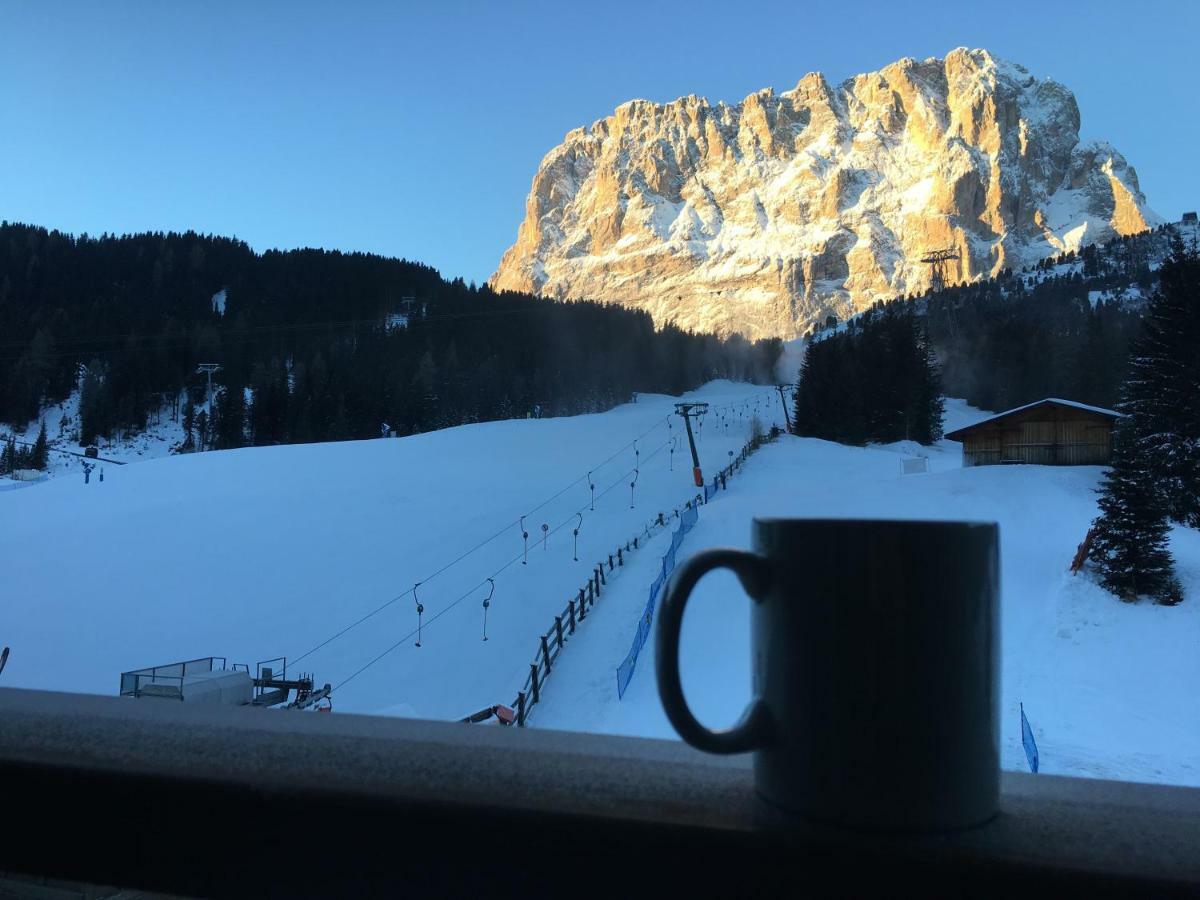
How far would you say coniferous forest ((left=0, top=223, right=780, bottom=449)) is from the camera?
51000 mm

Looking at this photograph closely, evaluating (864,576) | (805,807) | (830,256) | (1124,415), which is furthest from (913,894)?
(830,256)

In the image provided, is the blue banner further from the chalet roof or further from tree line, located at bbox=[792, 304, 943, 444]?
tree line, located at bbox=[792, 304, 943, 444]

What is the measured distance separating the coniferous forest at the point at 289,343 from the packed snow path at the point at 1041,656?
130ft

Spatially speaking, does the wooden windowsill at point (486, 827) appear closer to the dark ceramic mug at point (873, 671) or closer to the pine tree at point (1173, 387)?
the dark ceramic mug at point (873, 671)

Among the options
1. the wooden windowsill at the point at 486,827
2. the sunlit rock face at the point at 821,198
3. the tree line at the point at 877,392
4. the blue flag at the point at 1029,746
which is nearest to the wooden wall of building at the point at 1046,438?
the tree line at the point at 877,392

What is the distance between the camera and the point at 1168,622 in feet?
32.8

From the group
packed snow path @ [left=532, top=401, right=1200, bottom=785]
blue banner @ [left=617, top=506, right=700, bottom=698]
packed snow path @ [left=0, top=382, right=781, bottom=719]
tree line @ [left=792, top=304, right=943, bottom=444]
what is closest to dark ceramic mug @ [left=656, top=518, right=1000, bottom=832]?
packed snow path @ [left=532, top=401, right=1200, bottom=785]

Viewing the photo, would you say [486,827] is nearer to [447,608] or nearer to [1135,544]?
[447,608]

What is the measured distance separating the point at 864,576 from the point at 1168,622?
12.0m

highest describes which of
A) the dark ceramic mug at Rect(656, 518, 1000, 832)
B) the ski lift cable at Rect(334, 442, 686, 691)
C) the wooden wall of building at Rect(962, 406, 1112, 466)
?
the wooden wall of building at Rect(962, 406, 1112, 466)

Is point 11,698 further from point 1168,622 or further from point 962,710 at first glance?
point 1168,622

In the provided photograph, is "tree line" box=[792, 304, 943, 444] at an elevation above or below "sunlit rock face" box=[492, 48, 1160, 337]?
below

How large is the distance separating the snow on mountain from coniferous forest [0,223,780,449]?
2841 cm

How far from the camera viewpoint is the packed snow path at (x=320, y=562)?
10297 mm
